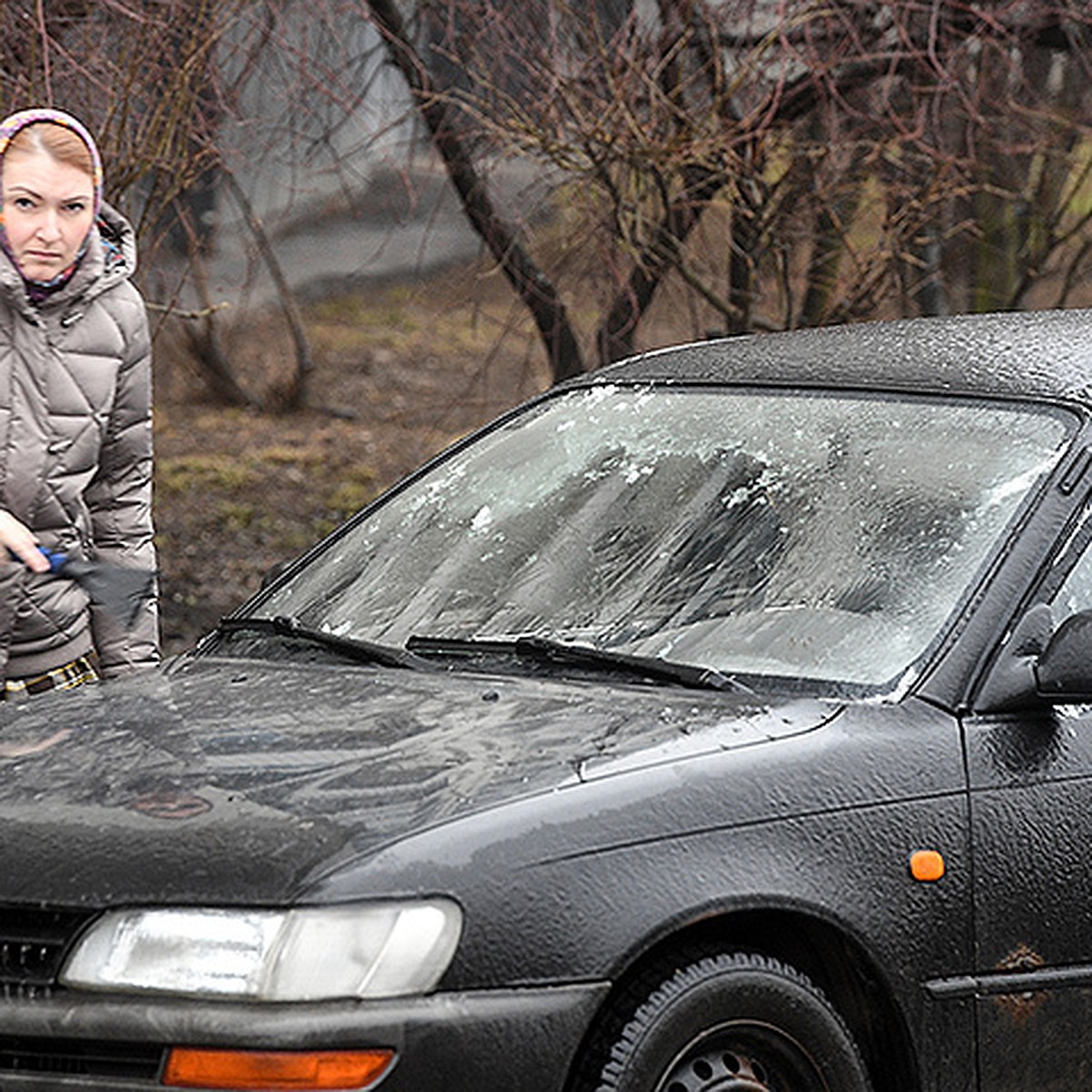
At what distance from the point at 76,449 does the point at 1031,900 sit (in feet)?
7.24

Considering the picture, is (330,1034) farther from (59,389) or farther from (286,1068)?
(59,389)

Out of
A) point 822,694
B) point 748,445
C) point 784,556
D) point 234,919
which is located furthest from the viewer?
point 748,445

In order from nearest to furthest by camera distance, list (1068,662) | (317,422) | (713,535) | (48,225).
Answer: (1068,662)
(713,535)
(48,225)
(317,422)

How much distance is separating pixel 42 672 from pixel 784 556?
1.69m

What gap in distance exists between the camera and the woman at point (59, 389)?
4.82m

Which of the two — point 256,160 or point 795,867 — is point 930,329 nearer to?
point 795,867

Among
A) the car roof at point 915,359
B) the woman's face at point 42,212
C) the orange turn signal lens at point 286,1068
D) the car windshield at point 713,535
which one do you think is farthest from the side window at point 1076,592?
the woman's face at point 42,212

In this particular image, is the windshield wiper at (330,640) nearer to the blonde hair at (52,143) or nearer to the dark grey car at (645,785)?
the dark grey car at (645,785)

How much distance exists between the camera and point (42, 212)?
4.84 metres

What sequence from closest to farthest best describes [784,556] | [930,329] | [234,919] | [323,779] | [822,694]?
[234,919]
[323,779]
[822,694]
[784,556]
[930,329]

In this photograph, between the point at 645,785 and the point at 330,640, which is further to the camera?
the point at 330,640

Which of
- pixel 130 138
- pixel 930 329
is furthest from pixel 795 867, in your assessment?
pixel 130 138

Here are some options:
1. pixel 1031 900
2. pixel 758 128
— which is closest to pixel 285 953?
pixel 1031 900

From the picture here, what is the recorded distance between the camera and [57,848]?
11.1ft
